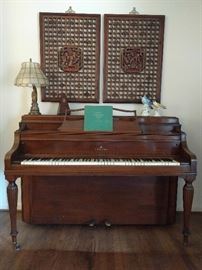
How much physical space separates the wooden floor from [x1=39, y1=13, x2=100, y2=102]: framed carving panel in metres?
1.25

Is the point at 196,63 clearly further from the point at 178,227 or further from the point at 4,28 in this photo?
the point at 4,28

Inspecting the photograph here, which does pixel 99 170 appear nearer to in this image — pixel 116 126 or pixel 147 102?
pixel 116 126

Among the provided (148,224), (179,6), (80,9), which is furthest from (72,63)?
(148,224)

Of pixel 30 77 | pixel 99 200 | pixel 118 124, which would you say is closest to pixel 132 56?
pixel 118 124

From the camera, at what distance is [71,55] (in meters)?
2.76

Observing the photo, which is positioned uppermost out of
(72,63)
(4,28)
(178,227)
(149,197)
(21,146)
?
(4,28)

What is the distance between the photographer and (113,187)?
2625 millimetres

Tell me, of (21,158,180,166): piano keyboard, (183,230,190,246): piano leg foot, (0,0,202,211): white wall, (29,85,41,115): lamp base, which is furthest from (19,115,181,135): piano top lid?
(183,230,190,246): piano leg foot

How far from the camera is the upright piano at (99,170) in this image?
2.19 metres

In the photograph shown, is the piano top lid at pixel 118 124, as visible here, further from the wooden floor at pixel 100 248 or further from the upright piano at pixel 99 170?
the wooden floor at pixel 100 248

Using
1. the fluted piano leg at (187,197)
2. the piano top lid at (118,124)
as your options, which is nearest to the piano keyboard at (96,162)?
the fluted piano leg at (187,197)

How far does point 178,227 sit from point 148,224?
276mm

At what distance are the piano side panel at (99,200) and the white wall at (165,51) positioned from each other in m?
0.43

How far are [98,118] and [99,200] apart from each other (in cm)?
77
